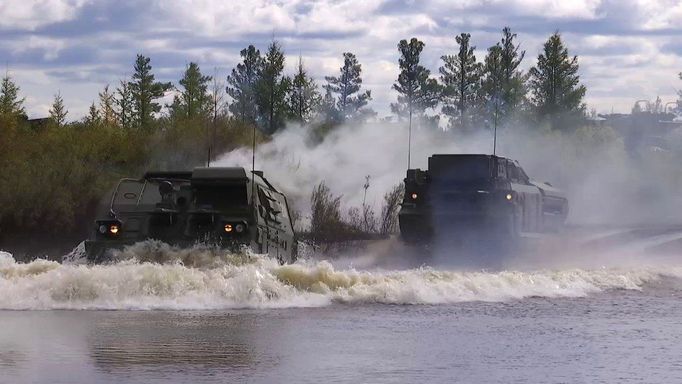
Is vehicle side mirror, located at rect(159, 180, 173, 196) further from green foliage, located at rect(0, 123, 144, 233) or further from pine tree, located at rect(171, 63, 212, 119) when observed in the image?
pine tree, located at rect(171, 63, 212, 119)

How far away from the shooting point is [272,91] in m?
76.3

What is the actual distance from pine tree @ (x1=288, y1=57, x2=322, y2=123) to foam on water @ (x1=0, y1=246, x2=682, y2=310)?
53460 mm

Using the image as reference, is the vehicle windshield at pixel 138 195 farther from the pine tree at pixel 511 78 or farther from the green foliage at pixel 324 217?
the pine tree at pixel 511 78

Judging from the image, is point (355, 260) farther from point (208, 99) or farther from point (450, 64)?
point (450, 64)

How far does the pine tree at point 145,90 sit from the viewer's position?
78562 millimetres

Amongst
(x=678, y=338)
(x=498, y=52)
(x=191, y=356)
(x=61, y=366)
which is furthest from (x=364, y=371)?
(x=498, y=52)

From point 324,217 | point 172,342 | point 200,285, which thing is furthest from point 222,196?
point 324,217

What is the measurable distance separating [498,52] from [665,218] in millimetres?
27813

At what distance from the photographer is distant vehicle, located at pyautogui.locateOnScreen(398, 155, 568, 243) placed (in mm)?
28906

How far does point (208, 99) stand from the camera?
71.7 meters

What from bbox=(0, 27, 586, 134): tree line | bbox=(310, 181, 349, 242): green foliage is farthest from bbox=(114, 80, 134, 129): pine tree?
bbox=(310, 181, 349, 242): green foliage

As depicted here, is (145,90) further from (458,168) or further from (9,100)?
(458,168)

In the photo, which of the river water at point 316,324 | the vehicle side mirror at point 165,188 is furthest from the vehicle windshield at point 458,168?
the vehicle side mirror at point 165,188

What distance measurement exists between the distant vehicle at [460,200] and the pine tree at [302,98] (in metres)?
46.6
